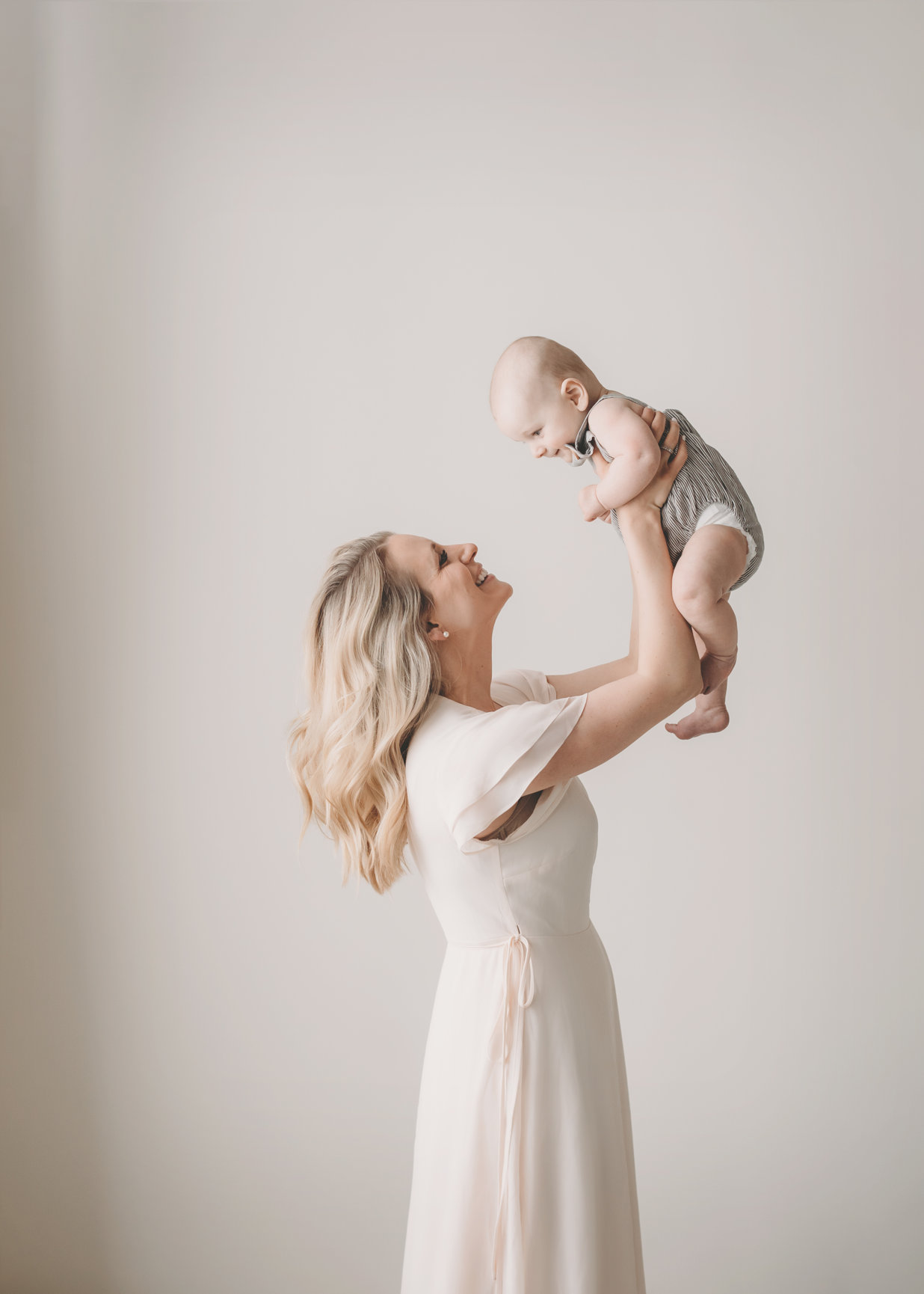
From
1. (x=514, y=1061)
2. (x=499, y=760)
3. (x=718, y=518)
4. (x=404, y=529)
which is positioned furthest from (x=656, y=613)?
(x=404, y=529)

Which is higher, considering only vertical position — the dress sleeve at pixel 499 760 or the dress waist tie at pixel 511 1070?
the dress sleeve at pixel 499 760

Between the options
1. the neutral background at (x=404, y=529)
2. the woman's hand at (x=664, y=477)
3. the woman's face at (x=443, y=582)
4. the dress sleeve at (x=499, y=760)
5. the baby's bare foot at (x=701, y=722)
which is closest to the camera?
the dress sleeve at (x=499, y=760)

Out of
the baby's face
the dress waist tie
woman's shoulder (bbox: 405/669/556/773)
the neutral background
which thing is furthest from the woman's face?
the neutral background

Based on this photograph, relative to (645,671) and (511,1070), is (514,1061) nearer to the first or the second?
(511,1070)

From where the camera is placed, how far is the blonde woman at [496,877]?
143 centimetres

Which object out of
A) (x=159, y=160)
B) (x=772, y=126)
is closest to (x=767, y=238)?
(x=772, y=126)

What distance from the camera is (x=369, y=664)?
1.52 m

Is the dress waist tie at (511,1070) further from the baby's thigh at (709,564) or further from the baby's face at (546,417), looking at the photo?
the baby's face at (546,417)

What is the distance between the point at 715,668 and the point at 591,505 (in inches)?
13.4

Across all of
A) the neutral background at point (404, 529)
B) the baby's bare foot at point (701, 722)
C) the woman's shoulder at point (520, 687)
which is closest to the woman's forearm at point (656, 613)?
the baby's bare foot at point (701, 722)

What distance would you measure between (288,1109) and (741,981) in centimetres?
117

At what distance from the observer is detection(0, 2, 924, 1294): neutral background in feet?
7.84

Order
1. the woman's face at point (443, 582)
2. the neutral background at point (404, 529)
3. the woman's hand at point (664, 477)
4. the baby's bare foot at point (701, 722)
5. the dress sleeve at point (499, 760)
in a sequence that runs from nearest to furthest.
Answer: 1. the dress sleeve at point (499, 760)
2. the woman's hand at point (664, 477)
3. the woman's face at point (443, 582)
4. the baby's bare foot at point (701, 722)
5. the neutral background at point (404, 529)

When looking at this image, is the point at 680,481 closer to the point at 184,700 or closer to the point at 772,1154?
the point at 184,700
